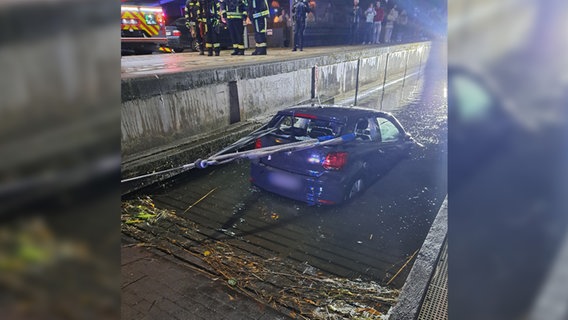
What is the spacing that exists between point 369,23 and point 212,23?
1084 centimetres

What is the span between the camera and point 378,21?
18.6 metres

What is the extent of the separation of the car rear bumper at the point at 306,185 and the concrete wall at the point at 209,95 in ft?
6.76

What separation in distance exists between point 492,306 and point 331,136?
122 inches

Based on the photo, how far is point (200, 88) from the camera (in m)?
6.30

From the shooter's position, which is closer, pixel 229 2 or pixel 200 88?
pixel 200 88

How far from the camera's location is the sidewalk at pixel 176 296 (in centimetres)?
275

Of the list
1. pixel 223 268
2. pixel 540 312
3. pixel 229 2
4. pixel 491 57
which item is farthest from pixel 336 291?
pixel 229 2

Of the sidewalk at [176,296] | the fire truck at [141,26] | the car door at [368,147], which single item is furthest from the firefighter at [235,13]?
the sidewalk at [176,296]

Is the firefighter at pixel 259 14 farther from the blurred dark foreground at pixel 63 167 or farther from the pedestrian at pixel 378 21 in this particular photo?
the blurred dark foreground at pixel 63 167

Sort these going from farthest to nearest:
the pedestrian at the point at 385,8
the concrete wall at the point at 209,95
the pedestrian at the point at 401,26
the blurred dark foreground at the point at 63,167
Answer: the pedestrian at the point at 401,26 < the pedestrian at the point at 385,8 < the concrete wall at the point at 209,95 < the blurred dark foreground at the point at 63,167

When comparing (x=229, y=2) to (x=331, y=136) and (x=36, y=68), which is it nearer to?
(x=331, y=136)

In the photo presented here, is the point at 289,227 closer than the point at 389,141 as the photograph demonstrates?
Yes

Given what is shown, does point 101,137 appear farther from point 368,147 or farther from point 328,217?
point 368,147

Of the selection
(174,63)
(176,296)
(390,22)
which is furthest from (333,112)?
(390,22)
